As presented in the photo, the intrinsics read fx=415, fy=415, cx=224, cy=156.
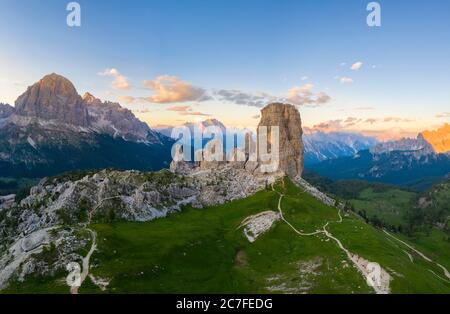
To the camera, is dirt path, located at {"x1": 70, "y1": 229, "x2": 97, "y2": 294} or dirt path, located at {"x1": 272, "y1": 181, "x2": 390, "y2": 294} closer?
dirt path, located at {"x1": 70, "y1": 229, "x2": 97, "y2": 294}

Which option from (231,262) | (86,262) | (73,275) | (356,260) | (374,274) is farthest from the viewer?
(231,262)

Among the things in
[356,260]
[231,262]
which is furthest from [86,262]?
[356,260]

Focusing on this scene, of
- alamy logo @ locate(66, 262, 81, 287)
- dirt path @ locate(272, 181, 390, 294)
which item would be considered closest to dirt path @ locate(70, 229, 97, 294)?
alamy logo @ locate(66, 262, 81, 287)

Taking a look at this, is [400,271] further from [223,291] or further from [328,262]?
[223,291]

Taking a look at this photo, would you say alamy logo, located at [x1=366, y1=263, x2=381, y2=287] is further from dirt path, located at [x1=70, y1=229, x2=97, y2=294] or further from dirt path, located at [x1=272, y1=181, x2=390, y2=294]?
dirt path, located at [x1=70, y1=229, x2=97, y2=294]

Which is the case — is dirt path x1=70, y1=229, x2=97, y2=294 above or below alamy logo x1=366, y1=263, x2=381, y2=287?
Result: above

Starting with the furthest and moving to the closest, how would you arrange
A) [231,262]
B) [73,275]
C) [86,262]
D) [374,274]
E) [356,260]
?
[231,262]
[356,260]
[86,262]
[374,274]
[73,275]

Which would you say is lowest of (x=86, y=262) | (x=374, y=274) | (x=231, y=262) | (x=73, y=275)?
(x=231, y=262)

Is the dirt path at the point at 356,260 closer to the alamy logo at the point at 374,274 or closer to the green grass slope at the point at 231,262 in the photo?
the alamy logo at the point at 374,274

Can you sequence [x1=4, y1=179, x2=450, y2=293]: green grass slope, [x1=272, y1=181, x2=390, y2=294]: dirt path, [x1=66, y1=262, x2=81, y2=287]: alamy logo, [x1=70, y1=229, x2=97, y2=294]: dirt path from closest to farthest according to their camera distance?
[x1=70, y1=229, x2=97, y2=294]: dirt path, [x1=66, y1=262, x2=81, y2=287]: alamy logo, [x1=272, y1=181, x2=390, y2=294]: dirt path, [x1=4, y1=179, x2=450, y2=293]: green grass slope

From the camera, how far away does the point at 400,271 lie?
132 meters

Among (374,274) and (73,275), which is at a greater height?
(73,275)

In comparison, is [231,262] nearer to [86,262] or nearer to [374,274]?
[374,274]
